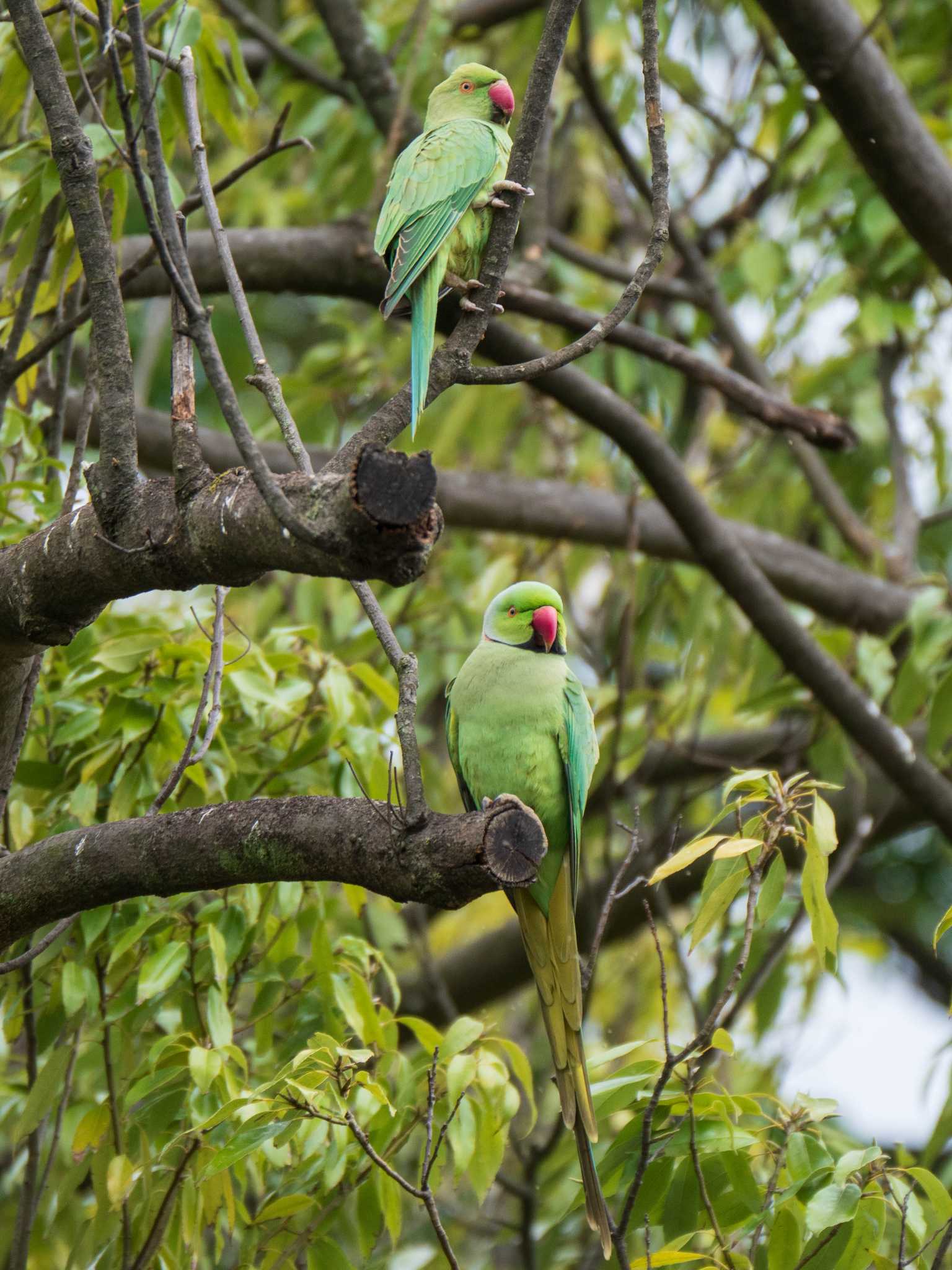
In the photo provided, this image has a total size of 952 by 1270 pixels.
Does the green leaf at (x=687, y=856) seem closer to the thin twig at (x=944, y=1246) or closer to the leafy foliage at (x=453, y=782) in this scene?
the leafy foliage at (x=453, y=782)

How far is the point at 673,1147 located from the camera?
213 centimetres

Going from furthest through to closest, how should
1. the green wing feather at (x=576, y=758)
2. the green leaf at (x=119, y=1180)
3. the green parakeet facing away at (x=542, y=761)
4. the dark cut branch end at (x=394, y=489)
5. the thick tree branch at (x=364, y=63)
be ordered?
the thick tree branch at (x=364, y=63) → the green wing feather at (x=576, y=758) → the green parakeet facing away at (x=542, y=761) → the green leaf at (x=119, y=1180) → the dark cut branch end at (x=394, y=489)

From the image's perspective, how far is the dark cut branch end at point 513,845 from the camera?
1.62 meters

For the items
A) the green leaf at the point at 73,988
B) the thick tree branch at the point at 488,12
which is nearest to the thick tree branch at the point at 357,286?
the thick tree branch at the point at 488,12

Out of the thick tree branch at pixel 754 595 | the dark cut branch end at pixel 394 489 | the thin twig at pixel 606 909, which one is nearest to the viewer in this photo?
the dark cut branch end at pixel 394 489

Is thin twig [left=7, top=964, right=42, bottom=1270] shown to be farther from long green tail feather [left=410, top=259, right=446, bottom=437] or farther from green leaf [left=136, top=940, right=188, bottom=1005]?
long green tail feather [left=410, top=259, right=446, bottom=437]

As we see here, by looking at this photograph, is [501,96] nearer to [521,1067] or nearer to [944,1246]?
[521,1067]

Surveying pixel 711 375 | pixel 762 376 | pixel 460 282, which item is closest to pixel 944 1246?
pixel 460 282

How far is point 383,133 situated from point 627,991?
3.78 metres

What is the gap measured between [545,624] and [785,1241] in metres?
1.39

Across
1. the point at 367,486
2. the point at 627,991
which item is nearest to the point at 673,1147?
the point at 367,486

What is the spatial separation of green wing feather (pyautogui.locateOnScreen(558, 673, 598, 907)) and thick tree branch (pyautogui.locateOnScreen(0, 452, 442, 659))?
115cm

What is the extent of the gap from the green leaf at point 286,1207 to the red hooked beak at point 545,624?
1.29 meters

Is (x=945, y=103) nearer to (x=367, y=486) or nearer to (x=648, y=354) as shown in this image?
(x=648, y=354)
